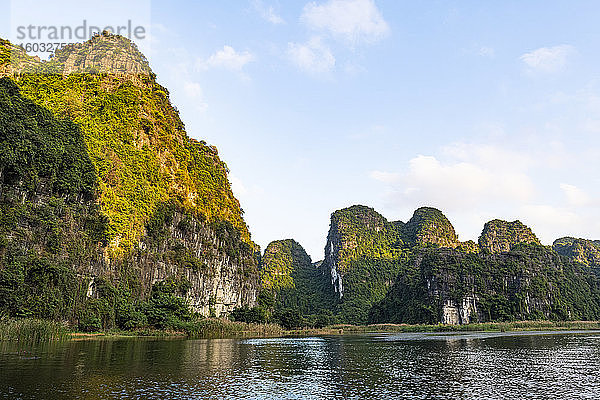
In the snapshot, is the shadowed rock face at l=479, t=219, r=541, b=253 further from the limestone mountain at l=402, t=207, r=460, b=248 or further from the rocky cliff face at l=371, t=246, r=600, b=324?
the rocky cliff face at l=371, t=246, r=600, b=324

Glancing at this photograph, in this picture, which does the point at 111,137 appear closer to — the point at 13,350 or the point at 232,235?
the point at 232,235

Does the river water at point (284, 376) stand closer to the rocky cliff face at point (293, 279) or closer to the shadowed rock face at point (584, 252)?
the rocky cliff face at point (293, 279)

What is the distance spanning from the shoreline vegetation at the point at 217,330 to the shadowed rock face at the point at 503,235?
5329 cm

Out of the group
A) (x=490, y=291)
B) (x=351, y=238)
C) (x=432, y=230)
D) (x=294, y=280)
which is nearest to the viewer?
(x=490, y=291)

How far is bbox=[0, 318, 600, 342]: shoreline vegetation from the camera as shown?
33.3 meters

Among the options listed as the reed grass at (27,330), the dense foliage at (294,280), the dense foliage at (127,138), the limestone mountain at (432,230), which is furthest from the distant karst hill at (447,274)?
the reed grass at (27,330)

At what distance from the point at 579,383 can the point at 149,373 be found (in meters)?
18.7

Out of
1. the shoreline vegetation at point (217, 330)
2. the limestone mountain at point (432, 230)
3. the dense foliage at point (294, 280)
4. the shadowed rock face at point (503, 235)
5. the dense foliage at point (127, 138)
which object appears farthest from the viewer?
the limestone mountain at point (432, 230)

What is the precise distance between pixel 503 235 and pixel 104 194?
125 meters

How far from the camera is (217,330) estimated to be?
2354 inches

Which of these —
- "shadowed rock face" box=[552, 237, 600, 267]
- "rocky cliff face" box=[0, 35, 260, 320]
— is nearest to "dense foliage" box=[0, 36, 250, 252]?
"rocky cliff face" box=[0, 35, 260, 320]

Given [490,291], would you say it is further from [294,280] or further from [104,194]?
[104,194]

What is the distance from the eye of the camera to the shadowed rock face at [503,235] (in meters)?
143

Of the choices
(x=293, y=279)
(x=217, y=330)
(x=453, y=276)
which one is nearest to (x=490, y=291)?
(x=453, y=276)
